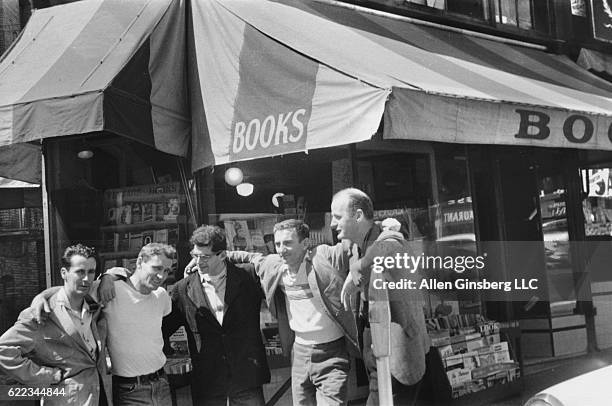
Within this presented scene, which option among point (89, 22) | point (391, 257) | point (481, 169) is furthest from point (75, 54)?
point (481, 169)

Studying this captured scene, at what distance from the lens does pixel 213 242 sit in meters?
5.62

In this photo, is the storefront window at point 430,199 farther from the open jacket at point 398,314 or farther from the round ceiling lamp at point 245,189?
the round ceiling lamp at point 245,189

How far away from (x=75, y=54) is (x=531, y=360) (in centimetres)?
639

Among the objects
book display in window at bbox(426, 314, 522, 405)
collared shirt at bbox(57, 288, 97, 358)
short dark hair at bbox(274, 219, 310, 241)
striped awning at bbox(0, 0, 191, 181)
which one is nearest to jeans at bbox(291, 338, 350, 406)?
short dark hair at bbox(274, 219, 310, 241)

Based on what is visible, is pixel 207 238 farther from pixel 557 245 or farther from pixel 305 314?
pixel 557 245

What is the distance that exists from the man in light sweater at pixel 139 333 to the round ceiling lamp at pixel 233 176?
1691 mm

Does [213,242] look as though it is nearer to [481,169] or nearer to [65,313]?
[65,313]

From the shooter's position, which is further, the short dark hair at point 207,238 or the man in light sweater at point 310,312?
the short dark hair at point 207,238

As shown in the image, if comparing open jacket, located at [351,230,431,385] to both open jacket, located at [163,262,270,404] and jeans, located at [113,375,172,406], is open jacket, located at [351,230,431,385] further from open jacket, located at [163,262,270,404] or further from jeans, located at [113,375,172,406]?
jeans, located at [113,375,172,406]

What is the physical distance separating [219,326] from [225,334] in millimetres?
73

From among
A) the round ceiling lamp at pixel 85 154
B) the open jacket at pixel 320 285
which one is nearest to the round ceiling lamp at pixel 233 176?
the open jacket at pixel 320 285

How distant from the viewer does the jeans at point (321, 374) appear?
17.2 feet

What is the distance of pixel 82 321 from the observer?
511 cm

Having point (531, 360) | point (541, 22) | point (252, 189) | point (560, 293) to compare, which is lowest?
point (531, 360)
